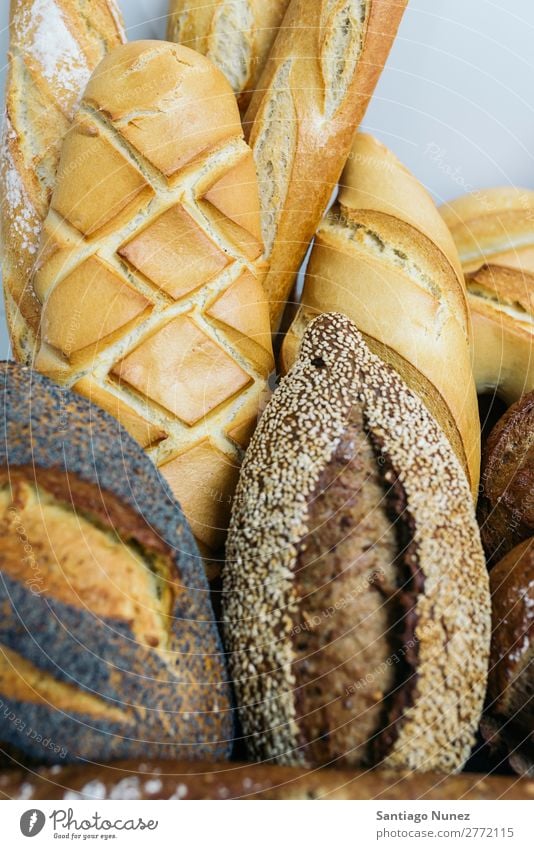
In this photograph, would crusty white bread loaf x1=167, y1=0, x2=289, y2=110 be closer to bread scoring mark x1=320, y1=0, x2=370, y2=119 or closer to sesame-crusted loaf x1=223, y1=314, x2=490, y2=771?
bread scoring mark x1=320, y1=0, x2=370, y2=119

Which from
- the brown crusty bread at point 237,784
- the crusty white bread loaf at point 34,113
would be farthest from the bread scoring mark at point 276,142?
the brown crusty bread at point 237,784

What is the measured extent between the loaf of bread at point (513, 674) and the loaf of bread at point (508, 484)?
83 mm

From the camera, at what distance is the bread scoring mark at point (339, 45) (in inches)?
23.3

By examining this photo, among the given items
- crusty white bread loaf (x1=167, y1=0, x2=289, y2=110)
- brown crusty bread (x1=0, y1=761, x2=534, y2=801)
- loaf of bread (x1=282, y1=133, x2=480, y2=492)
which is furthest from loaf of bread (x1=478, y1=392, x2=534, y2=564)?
crusty white bread loaf (x1=167, y1=0, x2=289, y2=110)

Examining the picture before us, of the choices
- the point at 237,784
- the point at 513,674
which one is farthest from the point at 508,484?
the point at 237,784

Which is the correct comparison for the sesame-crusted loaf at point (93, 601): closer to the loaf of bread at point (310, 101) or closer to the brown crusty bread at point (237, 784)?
the brown crusty bread at point (237, 784)

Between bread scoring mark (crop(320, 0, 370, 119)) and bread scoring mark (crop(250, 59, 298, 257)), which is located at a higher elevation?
bread scoring mark (crop(320, 0, 370, 119))

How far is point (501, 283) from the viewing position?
0.69 metres

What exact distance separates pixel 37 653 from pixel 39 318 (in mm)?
307

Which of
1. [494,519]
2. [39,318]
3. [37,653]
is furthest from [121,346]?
[494,519]

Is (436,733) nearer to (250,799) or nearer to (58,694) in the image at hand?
(250,799)

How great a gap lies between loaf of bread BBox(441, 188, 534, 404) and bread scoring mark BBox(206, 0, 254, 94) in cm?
25

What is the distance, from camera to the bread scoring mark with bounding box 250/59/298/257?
610mm

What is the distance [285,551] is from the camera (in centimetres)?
47
